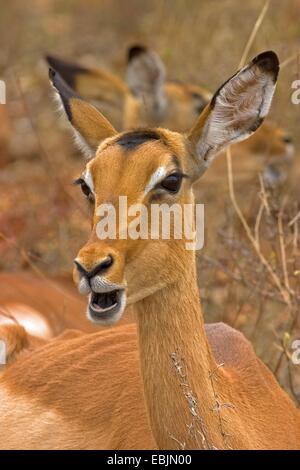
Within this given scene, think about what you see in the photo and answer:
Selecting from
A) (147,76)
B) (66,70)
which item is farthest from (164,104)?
(66,70)

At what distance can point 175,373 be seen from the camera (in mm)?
3346

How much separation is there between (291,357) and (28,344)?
118 centimetres

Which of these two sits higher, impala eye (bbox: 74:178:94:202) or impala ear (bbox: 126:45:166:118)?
impala ear (bbox: 126:45:166:118)

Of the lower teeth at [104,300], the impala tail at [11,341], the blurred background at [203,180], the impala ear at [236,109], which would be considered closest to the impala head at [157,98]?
the blurred background at [203,180]

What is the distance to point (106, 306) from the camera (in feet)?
10.4

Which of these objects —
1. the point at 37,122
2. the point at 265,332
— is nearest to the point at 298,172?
the point at 265,332

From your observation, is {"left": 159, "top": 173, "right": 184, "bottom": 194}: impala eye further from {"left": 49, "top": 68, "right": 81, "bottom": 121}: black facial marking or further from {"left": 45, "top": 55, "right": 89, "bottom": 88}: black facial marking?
{"left": 45, "top": 55, "right": 89, "bottom": 88}: black facial marking

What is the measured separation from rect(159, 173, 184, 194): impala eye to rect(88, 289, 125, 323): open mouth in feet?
1.28

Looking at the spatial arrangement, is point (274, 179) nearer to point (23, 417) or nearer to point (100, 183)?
point (23, 417)

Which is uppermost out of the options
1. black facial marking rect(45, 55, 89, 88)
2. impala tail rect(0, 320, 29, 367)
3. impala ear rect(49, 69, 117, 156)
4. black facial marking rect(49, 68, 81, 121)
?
black facial marking rect(45, 55, 89, 88)

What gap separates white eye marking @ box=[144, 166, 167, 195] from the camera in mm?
3338

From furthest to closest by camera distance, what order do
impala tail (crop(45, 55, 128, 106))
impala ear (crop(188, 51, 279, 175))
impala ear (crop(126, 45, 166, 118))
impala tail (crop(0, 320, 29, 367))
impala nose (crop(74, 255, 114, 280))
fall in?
impala tail (crop(45, 55, 128, 106)) < impala ear (crop(126, 45, 166, 118)) < impala tail (crop(0, 320, 29, 367)) < impala ear (crop(188, 51, 279, 175)) < impala nose (crop(74, 255, 114, 280))

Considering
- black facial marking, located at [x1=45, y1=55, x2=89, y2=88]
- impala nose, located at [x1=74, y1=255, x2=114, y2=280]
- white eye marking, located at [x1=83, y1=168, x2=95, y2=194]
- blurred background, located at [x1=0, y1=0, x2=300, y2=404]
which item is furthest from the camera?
black facial marking, located at [x1=45, y1=55, x2=89, y2=88]

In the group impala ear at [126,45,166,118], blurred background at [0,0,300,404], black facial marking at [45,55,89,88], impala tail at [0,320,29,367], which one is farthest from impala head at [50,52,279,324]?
impala ear at [126,45,166,118]
